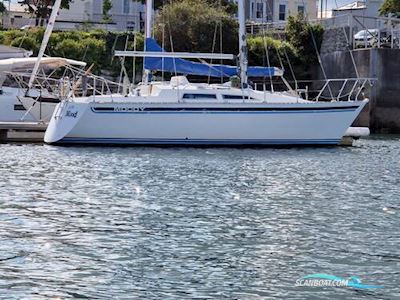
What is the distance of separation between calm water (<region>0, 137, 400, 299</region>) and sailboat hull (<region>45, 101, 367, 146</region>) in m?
4.41

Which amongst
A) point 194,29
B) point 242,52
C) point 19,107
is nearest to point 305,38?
point 194,29

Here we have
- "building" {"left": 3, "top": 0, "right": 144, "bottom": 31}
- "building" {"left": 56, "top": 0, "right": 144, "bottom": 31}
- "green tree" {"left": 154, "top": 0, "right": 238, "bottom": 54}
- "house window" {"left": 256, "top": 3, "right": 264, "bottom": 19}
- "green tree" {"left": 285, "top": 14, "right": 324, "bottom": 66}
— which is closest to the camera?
"green tree" {"left": 154, "top": 0, "right": 238, "bottom": 54}

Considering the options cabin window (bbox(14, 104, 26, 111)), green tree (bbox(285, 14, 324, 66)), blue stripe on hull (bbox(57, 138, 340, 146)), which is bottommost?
blue stripe on hull (bbox(57, 138, 340, 146))

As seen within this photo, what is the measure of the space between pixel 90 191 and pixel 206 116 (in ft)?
39.7

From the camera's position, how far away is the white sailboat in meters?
31.9

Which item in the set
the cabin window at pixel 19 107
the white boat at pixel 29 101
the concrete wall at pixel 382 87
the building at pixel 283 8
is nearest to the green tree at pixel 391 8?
the building at pixel 283 8

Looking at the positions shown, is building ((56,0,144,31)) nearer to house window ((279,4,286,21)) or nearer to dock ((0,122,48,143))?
house window ((279,4,286,21))

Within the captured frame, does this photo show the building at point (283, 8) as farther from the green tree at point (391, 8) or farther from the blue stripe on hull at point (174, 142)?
the blue stripe on hull at point (174, 142)

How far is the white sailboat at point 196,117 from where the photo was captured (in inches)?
1255

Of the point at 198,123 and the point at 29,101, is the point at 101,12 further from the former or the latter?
the point at 198,123

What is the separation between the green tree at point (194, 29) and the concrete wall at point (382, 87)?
9.72 metres

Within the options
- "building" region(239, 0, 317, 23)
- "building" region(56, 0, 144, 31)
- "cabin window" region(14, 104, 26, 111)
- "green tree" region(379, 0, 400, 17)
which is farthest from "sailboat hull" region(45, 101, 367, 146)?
"building" region(239, 0, 317, 23)

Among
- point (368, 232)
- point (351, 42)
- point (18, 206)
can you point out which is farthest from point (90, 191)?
point (351, 42)

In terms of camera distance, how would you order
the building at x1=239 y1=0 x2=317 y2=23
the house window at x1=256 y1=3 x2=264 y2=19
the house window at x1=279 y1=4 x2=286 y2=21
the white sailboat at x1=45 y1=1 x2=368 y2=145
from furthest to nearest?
the house window at x1=279 y1=4 x2=286 y2=21, the building at x1=239 y1=0 x2=317 y2=23, the house window at x1=256 y1=3 x2=264 y2=19, the white sailboat at x1=45 y1=1 x2=368 y2=145
